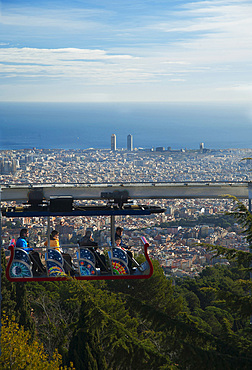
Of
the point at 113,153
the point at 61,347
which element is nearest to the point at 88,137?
the point at 113,153

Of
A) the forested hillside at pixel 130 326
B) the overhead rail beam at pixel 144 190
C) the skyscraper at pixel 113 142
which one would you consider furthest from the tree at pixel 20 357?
the skyscraper at pixel 113 142

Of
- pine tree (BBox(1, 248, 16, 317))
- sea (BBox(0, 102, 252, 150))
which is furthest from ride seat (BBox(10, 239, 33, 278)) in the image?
sea (BBox(0, 102, 252, 150))

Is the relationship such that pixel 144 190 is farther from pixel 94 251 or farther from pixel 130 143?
pixel 130 143

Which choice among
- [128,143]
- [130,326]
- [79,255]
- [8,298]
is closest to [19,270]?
Result: [79,255]

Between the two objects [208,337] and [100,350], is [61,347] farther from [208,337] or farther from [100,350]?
[208,337]

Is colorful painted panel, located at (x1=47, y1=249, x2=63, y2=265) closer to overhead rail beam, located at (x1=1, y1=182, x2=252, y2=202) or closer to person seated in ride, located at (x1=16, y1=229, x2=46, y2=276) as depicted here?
person seated in ride, located at (x1=16, y1=229, x2=46, y2=276)

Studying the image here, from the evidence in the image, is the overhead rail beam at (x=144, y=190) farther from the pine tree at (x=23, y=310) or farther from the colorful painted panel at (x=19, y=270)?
the pine tree at (x=23, y=310)

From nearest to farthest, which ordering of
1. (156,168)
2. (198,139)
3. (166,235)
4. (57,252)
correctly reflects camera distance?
(57,252), (166,235), (156,168), (198,139)

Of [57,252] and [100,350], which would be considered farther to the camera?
[100,350]
